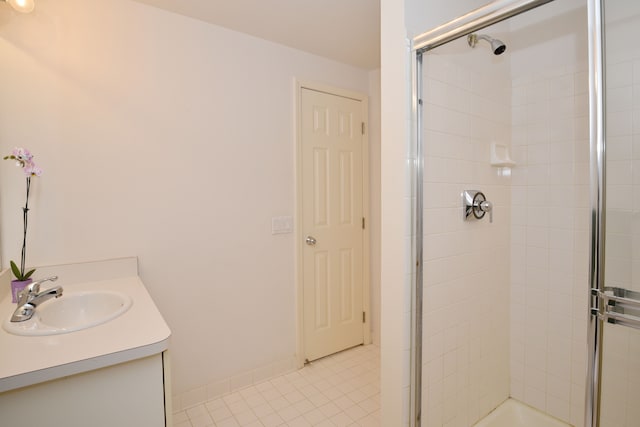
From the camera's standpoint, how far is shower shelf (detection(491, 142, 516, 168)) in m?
1.79

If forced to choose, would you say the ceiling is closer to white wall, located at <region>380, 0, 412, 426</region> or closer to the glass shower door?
white wall, located at <region>380, 0, 412, 426</region>

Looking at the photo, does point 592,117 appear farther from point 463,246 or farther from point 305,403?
point 305,403

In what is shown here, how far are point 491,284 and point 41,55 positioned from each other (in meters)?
2.64

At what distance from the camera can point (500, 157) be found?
1831mm

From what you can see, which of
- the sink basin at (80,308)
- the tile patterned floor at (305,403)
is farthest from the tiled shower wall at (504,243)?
the sink basin at (80,308)

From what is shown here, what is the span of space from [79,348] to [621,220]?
1.89 metres

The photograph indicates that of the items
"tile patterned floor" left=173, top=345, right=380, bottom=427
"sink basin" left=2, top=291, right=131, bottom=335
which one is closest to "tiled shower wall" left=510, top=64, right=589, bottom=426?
"tile patterned floor" left=173, top=345, right=380, bottom=427

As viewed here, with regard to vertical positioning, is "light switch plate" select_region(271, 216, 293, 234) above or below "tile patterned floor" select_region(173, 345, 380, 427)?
above

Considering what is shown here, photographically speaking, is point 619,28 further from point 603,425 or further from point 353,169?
point 353,169

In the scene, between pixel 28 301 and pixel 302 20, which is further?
pixel 302 20

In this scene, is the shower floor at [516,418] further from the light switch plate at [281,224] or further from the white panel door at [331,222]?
the light switch plate at [281,224]

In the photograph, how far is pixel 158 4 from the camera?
→ 1836mm

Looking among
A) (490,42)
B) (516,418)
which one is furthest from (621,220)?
(516,418)

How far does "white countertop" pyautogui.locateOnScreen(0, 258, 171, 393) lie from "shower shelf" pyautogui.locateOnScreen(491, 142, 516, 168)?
5.78ft
